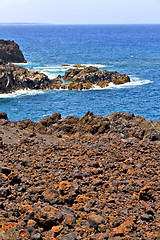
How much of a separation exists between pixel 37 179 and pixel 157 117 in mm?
37375

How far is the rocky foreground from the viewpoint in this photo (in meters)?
9.56

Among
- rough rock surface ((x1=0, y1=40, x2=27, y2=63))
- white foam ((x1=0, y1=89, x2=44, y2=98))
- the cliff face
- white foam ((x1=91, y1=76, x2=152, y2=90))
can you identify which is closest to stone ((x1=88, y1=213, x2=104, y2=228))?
white foam ((x1=0, y1=89, x2=44, y2=98))

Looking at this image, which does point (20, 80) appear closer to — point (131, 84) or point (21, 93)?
point (21, 93)

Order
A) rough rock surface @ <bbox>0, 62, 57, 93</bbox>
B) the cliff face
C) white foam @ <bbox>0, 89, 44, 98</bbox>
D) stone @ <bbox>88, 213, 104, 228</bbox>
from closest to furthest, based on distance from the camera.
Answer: stone @ <bbox>88, 213, 104, 228</bbox> < white foam @ <bbox>0, 89, 44, 98</bbox> < rough rock surface @ <bbox>0, 62, 57, 93</bbox> < the cliff face

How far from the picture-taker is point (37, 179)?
12.9 meters

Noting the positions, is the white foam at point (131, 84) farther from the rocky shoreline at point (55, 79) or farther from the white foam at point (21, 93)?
the white foam at point (21, 93)

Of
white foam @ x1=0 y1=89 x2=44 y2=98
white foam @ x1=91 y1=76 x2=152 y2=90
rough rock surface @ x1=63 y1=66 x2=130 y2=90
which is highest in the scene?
rough rock surface @ x1=63 y1=66 x2=130 y2=90

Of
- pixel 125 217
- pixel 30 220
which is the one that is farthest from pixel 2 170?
pixel 125 217

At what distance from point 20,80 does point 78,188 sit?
57643 millimetres

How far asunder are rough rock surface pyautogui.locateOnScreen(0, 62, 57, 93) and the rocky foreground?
45641 mm

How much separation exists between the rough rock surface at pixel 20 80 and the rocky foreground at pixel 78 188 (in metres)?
45.6

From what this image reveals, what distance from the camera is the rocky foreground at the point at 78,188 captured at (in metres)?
9.56

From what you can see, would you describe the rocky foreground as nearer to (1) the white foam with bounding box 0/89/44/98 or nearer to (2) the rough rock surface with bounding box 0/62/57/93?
(1) the white foam with bounding box 0/89/44/98

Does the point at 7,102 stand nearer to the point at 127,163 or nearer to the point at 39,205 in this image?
the point at 127,163
